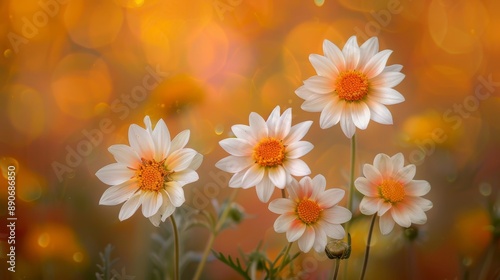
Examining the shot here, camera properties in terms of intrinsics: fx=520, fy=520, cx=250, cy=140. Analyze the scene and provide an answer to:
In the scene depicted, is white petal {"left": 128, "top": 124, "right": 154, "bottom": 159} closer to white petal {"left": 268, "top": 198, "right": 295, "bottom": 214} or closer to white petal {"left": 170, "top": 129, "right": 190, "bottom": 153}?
white petal {"left": 170, "top": 129, "right": 190, "bottom": 153}

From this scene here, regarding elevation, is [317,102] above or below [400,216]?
above

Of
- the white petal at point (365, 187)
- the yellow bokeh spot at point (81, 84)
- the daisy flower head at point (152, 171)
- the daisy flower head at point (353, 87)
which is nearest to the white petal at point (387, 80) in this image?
the daisy flower head at point (353, 87)

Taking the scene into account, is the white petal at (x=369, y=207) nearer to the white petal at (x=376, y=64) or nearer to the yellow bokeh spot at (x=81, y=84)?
the white petal at (x=376, y=64)

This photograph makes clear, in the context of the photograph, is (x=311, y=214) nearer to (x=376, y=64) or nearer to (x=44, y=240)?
(x=376, y=64)

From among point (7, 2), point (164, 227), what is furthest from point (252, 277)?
point (7, 2)

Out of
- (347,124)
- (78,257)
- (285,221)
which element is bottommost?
(78,257)

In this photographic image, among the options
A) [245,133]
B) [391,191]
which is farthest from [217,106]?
[391,191]
